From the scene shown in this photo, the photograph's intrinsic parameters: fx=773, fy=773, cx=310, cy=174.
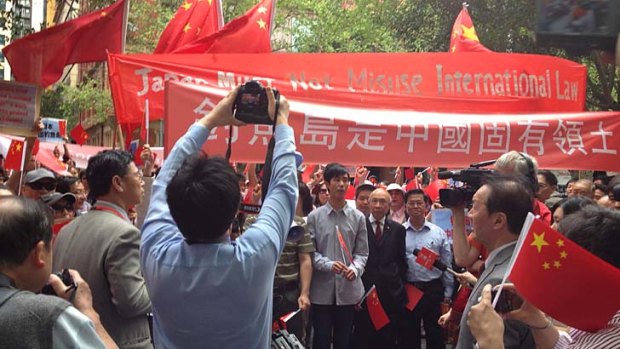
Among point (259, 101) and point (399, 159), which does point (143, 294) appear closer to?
point (259, 101)

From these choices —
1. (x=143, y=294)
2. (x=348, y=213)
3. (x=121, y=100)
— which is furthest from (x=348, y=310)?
(x=143, y=294)

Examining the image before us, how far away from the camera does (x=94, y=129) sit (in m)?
45.0

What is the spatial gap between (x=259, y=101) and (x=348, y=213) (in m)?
4.10

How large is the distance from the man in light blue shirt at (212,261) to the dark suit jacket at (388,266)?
4.52 meters

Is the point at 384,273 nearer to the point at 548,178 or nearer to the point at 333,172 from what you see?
the point at 333,172

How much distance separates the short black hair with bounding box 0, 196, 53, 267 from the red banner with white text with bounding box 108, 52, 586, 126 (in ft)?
13.4

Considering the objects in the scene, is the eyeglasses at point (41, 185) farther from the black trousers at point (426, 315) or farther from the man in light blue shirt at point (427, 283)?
the black trousers at point (426, 315)

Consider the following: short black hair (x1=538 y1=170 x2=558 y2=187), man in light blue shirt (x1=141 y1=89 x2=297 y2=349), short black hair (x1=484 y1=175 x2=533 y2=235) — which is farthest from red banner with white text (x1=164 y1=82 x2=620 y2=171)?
man in light blue shirt (x1=141 y1=89 x2=297 y2=349)

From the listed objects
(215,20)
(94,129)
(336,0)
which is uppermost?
(336,0)

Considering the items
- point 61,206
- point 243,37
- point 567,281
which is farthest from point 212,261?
point 243,37

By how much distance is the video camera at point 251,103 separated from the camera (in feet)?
9.29

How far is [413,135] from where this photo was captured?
5879 millimetres

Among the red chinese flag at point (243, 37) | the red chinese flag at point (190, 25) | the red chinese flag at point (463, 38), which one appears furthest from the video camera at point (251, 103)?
the red chinese flag at point (463, 38)

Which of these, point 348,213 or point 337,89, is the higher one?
point 337,89
